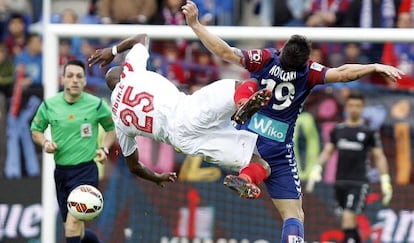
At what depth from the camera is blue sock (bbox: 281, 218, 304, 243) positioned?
504 inches

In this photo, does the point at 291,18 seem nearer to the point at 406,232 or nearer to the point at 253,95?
the point at 406,232

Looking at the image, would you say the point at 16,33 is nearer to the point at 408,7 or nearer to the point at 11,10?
the point at 11,10

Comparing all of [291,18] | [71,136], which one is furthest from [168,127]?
[291,18]

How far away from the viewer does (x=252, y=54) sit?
1265cm

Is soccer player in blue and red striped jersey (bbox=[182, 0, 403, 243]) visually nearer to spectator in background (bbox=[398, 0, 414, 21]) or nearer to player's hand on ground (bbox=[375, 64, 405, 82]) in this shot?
player's hand on ground (bbox=[375, 64, 405, 82])

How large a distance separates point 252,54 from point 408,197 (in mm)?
Answer: 4394

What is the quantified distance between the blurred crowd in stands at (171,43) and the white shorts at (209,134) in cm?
376

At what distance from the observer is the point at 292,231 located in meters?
12.8

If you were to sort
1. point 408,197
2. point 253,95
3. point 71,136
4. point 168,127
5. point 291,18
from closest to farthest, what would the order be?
1. point 253,95
2. point 168,127
3. point 71,136
4. point 408,197
5. point 291,18

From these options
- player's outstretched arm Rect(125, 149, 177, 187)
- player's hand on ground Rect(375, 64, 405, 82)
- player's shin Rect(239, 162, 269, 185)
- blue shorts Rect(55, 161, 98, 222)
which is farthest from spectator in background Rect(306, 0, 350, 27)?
player's shin Rect(239, 162, 269, 185)

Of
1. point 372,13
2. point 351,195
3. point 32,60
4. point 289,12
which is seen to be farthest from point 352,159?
point 32,60

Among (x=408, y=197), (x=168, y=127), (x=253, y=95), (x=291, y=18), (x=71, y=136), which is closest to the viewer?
(x=253, y=95)

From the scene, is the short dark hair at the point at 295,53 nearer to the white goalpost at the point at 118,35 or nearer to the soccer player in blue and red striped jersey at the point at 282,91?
the soccer player in blue and red striped jersey at the point at 282,91

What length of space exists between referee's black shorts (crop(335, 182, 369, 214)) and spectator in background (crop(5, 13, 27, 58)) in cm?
532
